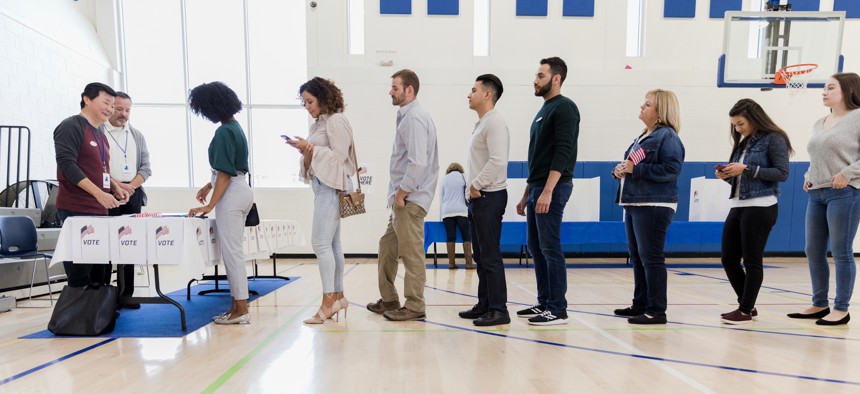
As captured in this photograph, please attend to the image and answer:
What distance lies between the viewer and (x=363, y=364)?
1.88m

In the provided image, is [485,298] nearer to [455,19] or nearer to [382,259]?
[382,259]

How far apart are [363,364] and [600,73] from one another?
6445 mm

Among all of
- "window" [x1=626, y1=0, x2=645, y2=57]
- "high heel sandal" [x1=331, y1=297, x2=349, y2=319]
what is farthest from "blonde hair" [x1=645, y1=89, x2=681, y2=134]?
"window" [x1=626, y1=0, x2=645, y2=57]

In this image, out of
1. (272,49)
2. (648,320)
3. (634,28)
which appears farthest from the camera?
(272,49)

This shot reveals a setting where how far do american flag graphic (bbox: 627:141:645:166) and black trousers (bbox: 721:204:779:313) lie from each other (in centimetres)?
67

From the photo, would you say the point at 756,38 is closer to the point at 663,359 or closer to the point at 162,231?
the point at 663,359

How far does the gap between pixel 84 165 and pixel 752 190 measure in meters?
3.78

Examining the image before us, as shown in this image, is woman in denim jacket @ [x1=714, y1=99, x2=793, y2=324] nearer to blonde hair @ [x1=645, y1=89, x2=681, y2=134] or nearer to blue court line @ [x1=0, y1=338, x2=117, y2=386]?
blonde hair @ [x1=645, y1=89, x2=681, y2=134]

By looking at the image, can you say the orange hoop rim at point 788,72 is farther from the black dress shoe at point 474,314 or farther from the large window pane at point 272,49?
the large window pane at point 272,49

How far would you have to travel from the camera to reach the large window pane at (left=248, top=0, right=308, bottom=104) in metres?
7.14

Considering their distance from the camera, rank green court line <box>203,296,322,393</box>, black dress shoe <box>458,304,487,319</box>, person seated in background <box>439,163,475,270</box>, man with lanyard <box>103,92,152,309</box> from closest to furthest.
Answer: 1. green court line <box>203,296,322,393</box>
2. black dress shoe <box>458,304,487,319</box>
3. man with lanyard <box>103,92,152,309</box>
4. person seated in background <box>439,163,475,270</box>

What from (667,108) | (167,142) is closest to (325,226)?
(667,108)

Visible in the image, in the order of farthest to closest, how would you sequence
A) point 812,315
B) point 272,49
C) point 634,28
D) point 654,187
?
point 272,49, point 634,28, point 812,315, point 654,187

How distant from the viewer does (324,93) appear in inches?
96.2
